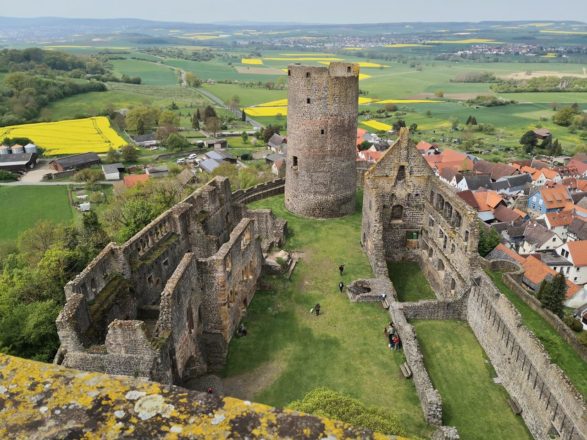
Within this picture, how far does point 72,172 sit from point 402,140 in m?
68.0

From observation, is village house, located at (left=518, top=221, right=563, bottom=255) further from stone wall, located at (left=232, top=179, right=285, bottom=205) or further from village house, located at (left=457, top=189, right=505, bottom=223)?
stone wall, located at (left=232, top=179, right=285, bottom=205)

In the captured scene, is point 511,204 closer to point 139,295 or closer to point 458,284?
point 458,284

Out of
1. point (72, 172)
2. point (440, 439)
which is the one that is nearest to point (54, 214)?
point (72, 172)

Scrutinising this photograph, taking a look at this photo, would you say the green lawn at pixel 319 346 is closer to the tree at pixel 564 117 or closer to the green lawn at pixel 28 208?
the green lawn at pixel 28 208

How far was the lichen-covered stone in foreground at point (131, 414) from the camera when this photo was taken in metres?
5.09

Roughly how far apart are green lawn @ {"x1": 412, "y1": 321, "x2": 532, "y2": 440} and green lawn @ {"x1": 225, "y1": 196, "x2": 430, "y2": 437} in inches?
67.0

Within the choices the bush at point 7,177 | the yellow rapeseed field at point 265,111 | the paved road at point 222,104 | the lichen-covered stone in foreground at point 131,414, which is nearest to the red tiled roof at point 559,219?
the lichen-covered stone in foreground at point 131,414

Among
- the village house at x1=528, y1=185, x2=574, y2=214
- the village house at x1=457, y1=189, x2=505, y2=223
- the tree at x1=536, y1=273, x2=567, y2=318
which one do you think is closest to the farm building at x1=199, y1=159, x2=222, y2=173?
the village house at x1=457, y1=189, x2=505, y2=223

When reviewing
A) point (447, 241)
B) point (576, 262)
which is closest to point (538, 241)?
point (576, 262)

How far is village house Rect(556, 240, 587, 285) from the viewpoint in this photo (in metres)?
49.2

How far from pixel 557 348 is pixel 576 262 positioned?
72.1 feet

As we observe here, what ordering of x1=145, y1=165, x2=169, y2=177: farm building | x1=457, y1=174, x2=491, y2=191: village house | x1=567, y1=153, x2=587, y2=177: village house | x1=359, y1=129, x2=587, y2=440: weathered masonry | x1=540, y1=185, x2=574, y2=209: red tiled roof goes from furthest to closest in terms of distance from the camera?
1. x1=567, y1=153, x2=587, y2=177: village house
2. x1=145, y1=165, x2=169, y2=177: farm building
3. x1=457, y1=174, x2=491, y2=191: village house
4. x1=540, y1=185, x2=574, y2=209: red tiled roof
5. x1=359, y1=129, x2=587, y2=440: weathered masonry

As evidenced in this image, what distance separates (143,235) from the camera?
2322 cm

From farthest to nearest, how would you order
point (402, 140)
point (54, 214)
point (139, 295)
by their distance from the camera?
1. point (54, 214)
2. point (402, 140)
3. point (139, 295)
